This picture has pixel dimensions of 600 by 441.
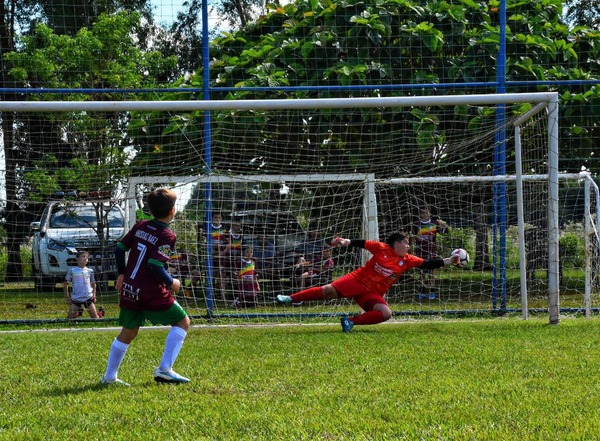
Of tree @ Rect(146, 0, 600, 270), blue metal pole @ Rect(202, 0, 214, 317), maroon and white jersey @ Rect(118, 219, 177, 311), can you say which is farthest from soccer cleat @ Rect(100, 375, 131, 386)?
tree @ Rect(146, 0, 600, 270)

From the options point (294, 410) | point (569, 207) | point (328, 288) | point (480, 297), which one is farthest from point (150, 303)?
point (569, 207)

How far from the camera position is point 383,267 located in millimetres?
9492

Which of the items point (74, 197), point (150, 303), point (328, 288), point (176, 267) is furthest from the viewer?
point (74, 197)

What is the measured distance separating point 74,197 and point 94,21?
20.6ft

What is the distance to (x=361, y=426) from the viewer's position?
14.0 feet

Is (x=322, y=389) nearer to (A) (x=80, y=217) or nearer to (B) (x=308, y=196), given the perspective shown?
(B) (x=308, y=196)

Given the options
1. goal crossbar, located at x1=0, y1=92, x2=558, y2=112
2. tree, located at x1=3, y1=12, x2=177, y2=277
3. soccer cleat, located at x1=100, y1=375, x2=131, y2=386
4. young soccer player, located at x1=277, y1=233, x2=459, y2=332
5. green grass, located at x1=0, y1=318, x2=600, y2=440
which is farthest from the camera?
tree, located at x1=3, y1=12, x2=177, y2=277

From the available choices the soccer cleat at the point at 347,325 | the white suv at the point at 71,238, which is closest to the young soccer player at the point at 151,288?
the soccer cleat at the point at 347,325

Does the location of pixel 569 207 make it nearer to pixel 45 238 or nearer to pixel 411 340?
pixel 411 340

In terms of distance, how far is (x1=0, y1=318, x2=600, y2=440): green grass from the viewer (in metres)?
4.25

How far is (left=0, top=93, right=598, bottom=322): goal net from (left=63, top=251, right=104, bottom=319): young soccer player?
33 centimetres

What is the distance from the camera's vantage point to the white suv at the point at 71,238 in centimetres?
1248

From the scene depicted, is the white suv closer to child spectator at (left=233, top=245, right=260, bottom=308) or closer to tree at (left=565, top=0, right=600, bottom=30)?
child spectator at (left=233, top=245, right=260, bottom=308)

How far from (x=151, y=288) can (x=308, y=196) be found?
591 cm
